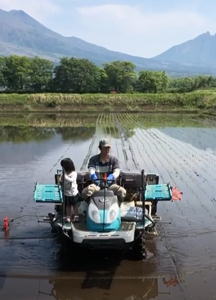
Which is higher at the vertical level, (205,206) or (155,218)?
(155,218)

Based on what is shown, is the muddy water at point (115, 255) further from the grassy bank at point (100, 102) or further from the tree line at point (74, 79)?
the tree line at point (74, 79)

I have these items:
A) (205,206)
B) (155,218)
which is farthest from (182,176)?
(155,218)

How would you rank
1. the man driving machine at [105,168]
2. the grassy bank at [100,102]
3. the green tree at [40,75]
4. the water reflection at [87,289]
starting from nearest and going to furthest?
1. the water reflection at [87,289]
2. the man driving machine at [105,168]
3. the grassy bank at [100,102]
4. the green tree at [40,75]

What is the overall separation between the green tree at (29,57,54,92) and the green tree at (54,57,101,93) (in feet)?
4.66

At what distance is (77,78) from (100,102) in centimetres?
1540

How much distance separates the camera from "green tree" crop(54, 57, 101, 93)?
63625mm

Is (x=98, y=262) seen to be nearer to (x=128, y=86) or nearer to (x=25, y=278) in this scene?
(x=25, y=278)

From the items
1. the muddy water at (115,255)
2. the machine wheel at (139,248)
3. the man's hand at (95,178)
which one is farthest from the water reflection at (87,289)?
the man's hand at (95,178)

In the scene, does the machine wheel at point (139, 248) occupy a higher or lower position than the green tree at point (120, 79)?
higher

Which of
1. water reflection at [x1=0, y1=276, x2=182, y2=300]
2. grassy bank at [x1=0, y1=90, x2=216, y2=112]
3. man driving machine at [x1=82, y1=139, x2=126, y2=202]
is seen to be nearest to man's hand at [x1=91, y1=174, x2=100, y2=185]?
man driving machine at [x1=82, y1=139, x2=126, y2=202]

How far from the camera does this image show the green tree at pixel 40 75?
62.7 metres

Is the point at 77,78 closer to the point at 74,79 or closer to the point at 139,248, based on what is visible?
the point at 74,79

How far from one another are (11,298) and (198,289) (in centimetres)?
221

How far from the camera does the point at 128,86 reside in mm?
67125
